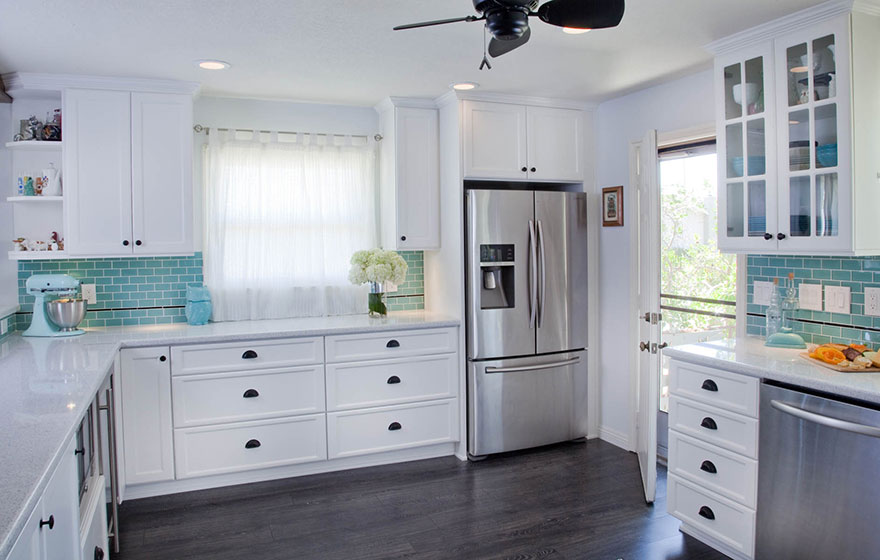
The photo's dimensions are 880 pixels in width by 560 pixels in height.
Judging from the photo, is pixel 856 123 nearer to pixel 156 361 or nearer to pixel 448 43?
pixel 448 43

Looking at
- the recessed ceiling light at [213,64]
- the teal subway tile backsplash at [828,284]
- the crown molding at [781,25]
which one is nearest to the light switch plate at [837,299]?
the teal subway tile backsplash at [828,284]

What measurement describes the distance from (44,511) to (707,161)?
12.5 ft

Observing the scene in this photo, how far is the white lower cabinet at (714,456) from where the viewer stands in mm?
2586

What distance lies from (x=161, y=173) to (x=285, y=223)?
83cm

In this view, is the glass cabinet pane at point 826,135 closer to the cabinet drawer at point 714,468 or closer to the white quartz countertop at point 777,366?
the white quartz countertop at point 777,366

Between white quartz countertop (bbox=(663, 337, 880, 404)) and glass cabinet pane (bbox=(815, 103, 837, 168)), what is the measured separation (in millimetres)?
826

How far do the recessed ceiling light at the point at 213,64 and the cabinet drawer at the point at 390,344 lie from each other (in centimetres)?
159

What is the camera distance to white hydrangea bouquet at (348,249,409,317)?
13.1 feet

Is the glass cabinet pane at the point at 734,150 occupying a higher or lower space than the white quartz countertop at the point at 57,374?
higher

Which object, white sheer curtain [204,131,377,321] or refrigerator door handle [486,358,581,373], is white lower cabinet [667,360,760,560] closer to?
refrigerator door handle [486,358,581,373]

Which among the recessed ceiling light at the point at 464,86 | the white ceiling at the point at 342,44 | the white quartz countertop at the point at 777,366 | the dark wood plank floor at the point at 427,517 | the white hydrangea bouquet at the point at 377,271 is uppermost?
the recessed ceiling light at the point at 464,86

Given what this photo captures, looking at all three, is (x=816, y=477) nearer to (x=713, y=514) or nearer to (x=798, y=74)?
(x=713, y=514)

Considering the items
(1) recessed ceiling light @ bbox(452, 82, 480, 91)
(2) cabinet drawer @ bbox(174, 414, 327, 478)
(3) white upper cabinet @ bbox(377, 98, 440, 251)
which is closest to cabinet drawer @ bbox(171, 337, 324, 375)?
(2) cabinet drawer @ bbox(174, 414, 327, 478)

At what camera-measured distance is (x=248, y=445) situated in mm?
3617
